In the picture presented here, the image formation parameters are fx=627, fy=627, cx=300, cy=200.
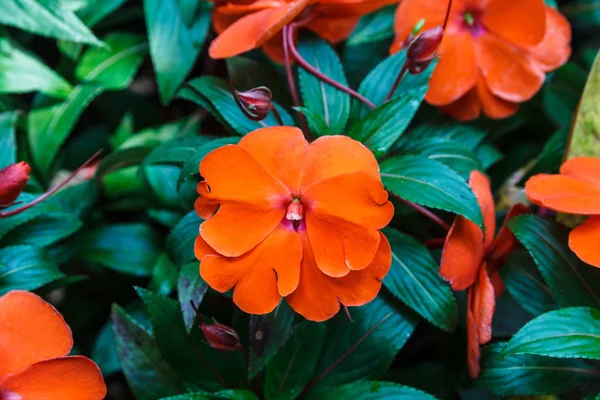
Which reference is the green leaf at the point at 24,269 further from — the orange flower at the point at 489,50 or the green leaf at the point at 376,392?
the orange flower at the point at 489,50

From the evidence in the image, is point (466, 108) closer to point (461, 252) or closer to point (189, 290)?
point (461, 252)

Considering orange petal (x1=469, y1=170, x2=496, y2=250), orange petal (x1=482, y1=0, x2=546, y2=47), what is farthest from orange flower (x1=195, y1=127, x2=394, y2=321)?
orange petal (x1=482, y1=0, x2=546, y2=47)

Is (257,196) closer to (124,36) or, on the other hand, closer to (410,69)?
(410,69)

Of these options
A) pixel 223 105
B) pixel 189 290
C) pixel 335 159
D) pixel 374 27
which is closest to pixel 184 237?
pixel 189 290

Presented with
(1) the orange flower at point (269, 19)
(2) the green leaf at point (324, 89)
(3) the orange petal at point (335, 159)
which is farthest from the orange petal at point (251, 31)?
(3) the orange petal at point (335, 159)

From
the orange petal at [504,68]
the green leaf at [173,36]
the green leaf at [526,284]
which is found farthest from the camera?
the green leaf at [173,36]
